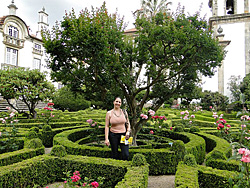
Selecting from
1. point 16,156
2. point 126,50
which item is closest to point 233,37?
point 126,50

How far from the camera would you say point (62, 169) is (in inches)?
156

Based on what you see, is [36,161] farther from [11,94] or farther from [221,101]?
[221,101]

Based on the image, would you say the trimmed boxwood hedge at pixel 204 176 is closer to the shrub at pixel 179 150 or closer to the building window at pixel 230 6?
the shrub at pixel 179 150

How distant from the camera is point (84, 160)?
3893 mm

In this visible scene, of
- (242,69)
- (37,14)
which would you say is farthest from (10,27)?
(242,69)

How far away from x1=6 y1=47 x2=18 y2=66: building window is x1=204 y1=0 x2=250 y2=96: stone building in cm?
2410

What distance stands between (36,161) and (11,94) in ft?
29.8

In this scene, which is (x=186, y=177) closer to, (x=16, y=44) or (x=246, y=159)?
(x=246, y=159)

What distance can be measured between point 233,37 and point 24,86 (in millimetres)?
26487

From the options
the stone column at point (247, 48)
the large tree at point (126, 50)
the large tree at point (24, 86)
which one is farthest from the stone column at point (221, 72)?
the large tree at point (24, 86)

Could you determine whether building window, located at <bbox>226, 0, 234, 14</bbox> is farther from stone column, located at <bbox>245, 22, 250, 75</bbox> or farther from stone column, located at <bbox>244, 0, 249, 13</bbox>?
stone column, located at <bbox>245, 22, 250, 75</bbox>

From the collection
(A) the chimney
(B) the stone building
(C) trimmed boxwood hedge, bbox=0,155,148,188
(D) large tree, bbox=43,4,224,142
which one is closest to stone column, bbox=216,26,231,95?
(B) the stone building

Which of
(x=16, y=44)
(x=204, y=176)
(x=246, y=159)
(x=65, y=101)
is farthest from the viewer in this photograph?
(x=16, y=44)

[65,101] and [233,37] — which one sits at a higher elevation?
[233,37]
